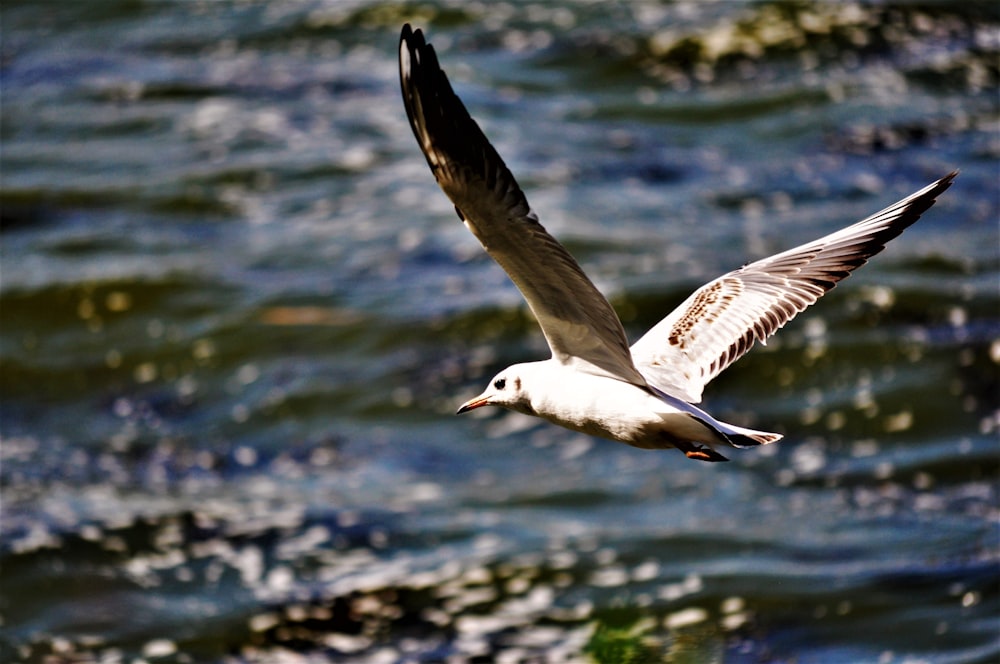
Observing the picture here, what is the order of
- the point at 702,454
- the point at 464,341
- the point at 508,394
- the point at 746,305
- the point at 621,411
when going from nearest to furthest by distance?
1. the point at 621,411
2. the point at 702,454
3. the point at 508,394
4. the point at 746,305
5. the point at 464,341

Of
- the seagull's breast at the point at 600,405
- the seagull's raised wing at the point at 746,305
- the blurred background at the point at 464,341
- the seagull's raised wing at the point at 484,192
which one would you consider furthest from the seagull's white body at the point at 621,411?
the blurred background at the point at 464,341

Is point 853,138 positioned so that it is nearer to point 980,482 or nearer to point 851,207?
point 851,207

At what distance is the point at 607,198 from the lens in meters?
22.4

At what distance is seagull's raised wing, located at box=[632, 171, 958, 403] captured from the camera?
7520 mm

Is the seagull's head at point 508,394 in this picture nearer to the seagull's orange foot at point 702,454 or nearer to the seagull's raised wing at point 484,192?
the seagull's raised wing at point 484,192

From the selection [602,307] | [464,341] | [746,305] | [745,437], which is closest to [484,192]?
[602,307]

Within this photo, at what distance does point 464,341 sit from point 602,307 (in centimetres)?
1272

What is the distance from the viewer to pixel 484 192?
6.16m

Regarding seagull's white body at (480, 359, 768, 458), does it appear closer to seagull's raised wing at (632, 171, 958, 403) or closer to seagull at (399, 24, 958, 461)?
seagull at (399, 24, 958, 461)

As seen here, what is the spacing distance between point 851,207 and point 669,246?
248 centimetres

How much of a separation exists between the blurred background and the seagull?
23.4ft

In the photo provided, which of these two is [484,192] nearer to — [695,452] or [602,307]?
[602,307]

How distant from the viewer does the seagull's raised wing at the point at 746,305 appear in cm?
752

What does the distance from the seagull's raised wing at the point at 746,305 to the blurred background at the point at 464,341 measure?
7.05 meters
